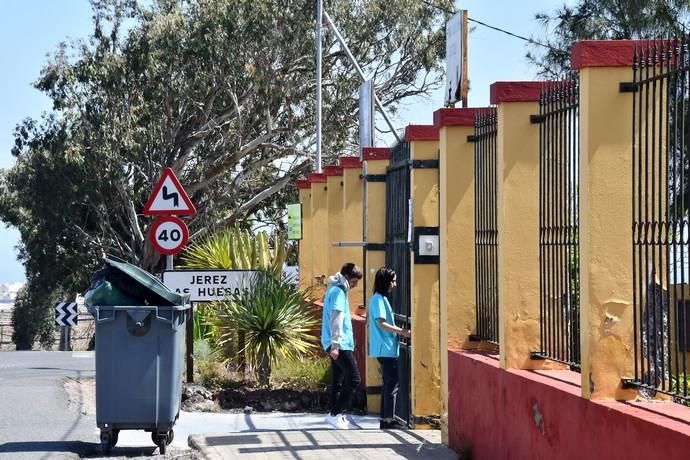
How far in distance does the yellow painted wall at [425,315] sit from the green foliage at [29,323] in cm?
5560

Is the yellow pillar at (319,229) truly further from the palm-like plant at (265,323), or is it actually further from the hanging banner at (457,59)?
the hanging banner at (457,59)

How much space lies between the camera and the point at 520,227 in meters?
8.66

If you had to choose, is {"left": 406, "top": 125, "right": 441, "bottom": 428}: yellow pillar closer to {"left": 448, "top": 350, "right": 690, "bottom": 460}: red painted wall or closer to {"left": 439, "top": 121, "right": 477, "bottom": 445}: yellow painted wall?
{"left": 439, "top": 121, "right": 477, "bottom": 445}: yellow painted wall

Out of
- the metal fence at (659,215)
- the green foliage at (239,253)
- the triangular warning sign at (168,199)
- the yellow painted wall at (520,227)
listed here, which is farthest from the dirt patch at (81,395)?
the metal fence at (659,215)

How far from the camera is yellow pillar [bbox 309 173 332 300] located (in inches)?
802

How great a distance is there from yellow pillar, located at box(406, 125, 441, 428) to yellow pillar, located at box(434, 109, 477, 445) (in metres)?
1.07

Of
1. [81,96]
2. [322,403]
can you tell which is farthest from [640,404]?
[81,96]

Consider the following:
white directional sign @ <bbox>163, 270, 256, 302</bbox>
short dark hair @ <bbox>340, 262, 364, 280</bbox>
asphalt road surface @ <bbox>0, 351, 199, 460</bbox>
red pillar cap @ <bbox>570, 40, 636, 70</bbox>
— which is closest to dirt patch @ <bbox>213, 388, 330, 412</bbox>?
white directional sign @ <bbox>163, 270, 256, 302</bbox>

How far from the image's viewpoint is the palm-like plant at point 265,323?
15953 millimetres

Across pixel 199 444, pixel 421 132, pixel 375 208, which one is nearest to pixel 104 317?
pixel 199 444

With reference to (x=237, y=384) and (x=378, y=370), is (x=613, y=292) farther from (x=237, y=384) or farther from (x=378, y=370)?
(x=237, y=384)

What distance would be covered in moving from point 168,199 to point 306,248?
26.1ft

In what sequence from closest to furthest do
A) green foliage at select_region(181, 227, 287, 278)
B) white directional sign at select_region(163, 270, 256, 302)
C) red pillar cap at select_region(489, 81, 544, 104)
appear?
red pillar cap at select_region(489, 81, 544, 104), white directional sign at select_region(163, 270, 256, 302), green foliage at select_region(181, 227, 287, 278)

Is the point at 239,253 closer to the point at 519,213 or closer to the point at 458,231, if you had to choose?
the point at 458,231
